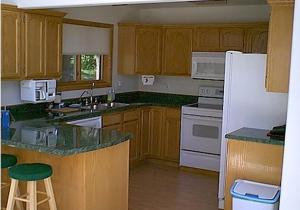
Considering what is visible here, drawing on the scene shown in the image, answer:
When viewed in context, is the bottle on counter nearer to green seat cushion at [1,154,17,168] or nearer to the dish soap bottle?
the dish soap bottle

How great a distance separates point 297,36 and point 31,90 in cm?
298

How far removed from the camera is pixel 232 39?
560 cm

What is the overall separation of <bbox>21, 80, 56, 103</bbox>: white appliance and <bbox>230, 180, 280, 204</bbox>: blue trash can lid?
2474mm

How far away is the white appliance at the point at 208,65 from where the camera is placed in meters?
5.63

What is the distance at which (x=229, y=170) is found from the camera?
3.52 meters

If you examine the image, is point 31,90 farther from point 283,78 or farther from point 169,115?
point 283,78

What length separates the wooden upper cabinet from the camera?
10.4 ft

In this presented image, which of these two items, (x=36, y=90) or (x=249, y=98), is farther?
(x=36, y=90)

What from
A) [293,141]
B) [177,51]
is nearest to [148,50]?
[177,51]

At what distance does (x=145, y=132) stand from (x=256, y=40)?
2.20 m

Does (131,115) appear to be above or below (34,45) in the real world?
below

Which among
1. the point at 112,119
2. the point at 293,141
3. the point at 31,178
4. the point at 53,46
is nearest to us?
the point at 293,141

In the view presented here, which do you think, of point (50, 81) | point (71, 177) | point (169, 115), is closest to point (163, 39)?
point (169, 115)

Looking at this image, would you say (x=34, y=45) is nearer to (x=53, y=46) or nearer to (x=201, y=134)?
(x=53, y=46)
